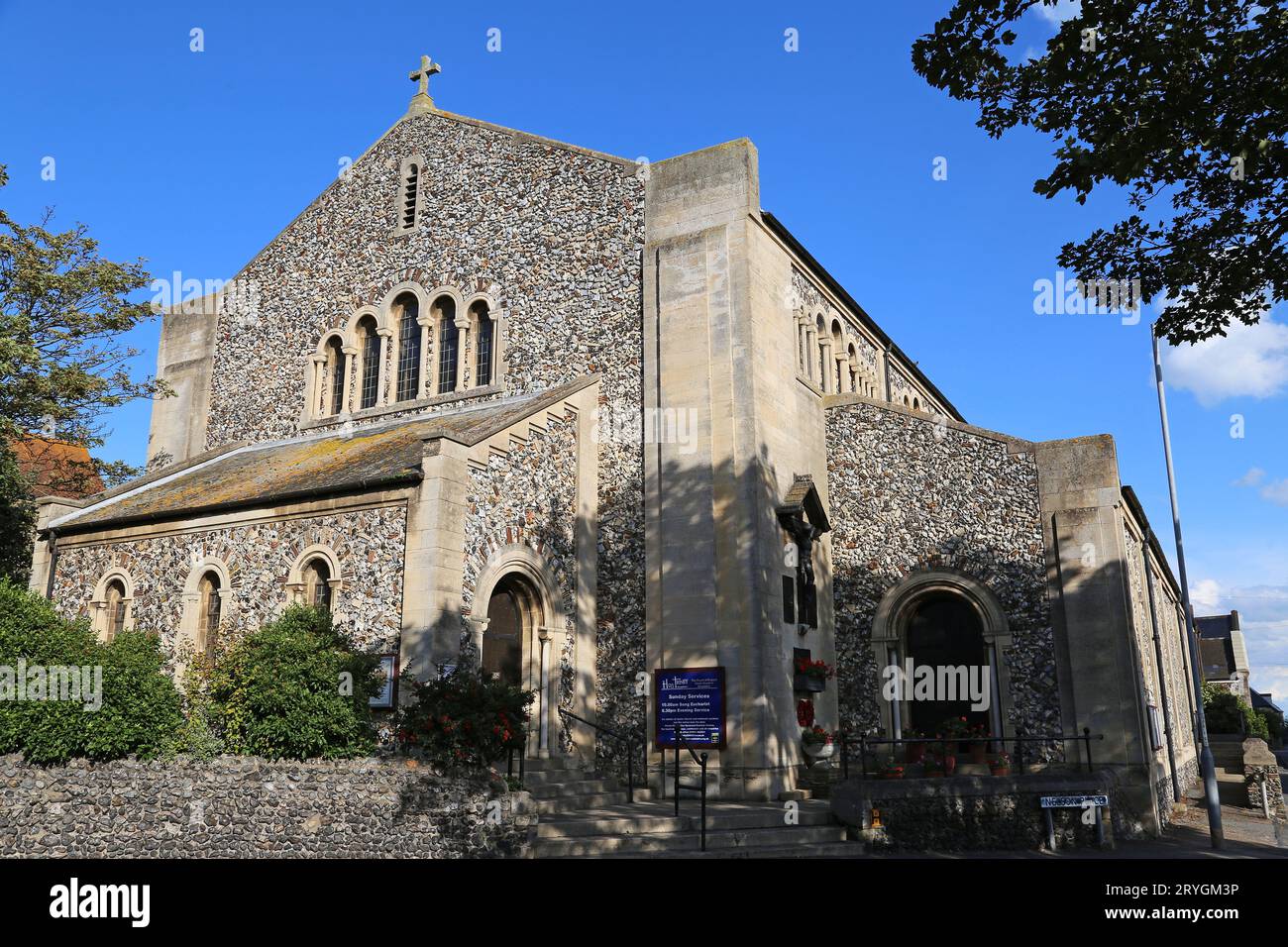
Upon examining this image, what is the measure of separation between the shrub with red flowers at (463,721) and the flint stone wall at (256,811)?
0.36m

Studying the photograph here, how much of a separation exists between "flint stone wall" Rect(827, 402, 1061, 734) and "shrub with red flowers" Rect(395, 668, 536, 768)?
333 inches

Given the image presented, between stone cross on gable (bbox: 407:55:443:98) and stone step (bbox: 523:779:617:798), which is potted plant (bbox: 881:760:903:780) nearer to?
stone step (bbox: 523:779:617:798)

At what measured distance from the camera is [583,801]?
51.2 feet

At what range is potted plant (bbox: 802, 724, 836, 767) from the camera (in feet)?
56.2

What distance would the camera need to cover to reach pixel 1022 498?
61.4 feet

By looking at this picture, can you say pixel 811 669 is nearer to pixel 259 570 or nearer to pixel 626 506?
pixel 626 506

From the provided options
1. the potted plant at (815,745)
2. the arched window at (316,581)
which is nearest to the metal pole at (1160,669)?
the potted plant at (815,745)

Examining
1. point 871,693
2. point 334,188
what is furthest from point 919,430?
point 334,188

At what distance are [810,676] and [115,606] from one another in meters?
12.9
